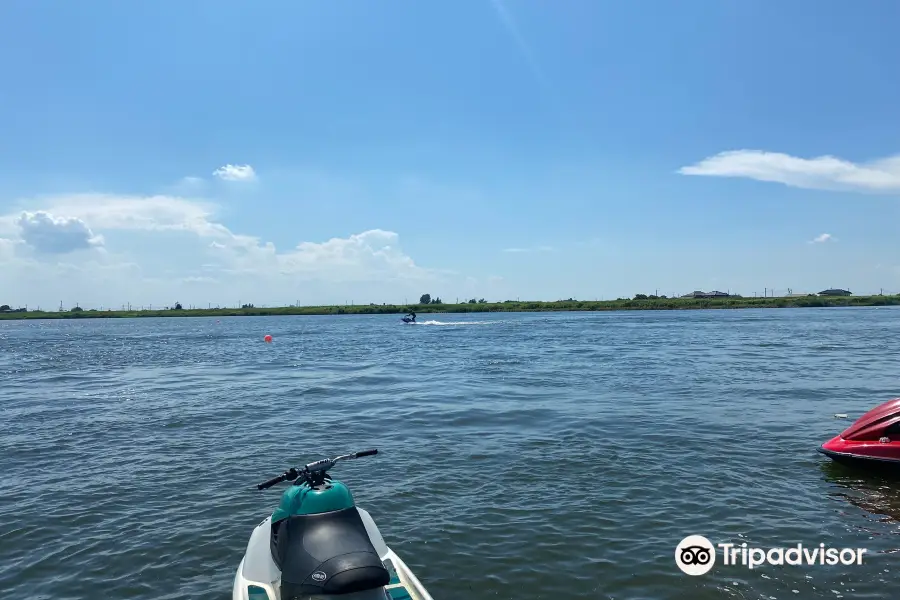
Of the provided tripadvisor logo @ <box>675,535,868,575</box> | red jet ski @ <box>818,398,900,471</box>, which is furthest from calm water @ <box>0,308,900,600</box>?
red jet ski @ <box>818,398,900,471</box>

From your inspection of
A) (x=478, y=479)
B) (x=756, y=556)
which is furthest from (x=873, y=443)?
(x=478, y=479)

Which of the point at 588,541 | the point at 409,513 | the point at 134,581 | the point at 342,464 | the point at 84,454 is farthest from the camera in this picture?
the point at 84,454

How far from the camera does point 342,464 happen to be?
14.4 m

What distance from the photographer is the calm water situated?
8.62m

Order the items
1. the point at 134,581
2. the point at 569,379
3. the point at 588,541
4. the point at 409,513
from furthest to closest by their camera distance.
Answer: the point at 569,379
the point at 409,513
the point at 588,541
the point at 134,581

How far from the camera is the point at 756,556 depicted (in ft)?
28.9

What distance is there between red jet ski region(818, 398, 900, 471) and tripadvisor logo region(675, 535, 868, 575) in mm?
4062

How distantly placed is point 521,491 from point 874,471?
24.6ft

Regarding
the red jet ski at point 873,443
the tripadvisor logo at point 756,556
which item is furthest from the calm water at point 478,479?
the red jet ski at point 873,443

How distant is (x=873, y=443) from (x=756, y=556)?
5545mm

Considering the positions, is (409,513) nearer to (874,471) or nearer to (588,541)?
(588,541)

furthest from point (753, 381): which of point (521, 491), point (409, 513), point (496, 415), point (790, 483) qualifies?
point (409, 513)

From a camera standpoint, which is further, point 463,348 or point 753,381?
point 463,348

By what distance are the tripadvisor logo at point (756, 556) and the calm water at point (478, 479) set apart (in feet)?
0.65
